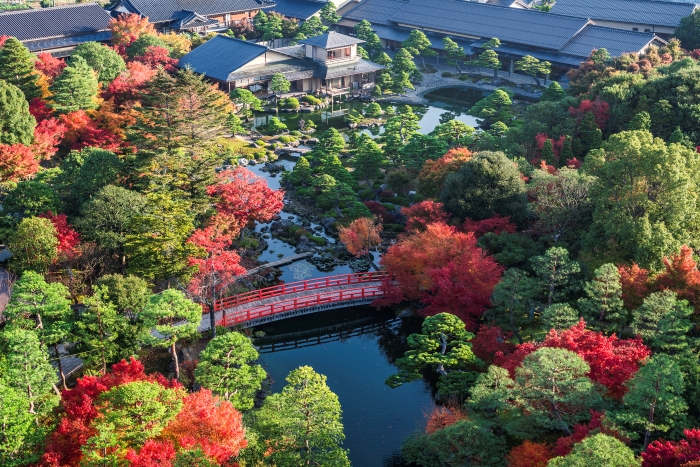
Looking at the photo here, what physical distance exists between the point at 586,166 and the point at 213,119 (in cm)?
1838

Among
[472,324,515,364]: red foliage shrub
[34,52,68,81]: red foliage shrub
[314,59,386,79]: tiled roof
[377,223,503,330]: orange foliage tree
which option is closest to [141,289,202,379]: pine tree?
[377,223,503,330]: orange foliage tree

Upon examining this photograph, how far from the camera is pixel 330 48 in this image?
60.6 m

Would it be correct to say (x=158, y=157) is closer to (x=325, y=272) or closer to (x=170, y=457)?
(x=325, y=272)

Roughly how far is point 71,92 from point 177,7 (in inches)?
1236

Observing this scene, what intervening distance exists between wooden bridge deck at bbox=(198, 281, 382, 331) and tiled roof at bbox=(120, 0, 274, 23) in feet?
147

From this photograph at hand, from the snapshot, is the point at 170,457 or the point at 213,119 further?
the point at 213,119

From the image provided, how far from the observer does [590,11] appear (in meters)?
74.5

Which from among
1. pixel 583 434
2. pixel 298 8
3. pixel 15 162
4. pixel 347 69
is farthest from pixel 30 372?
pixel 298 8

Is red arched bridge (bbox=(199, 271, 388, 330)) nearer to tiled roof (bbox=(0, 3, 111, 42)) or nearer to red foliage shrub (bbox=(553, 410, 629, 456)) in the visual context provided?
red foliage shrub (bbox=(553, 410, 629, 456))

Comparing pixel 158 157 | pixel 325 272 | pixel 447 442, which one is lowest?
pixel 325 272

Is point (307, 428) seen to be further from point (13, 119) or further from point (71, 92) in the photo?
point (71, 92)

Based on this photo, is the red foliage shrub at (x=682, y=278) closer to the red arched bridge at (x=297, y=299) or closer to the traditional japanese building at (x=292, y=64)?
the red arched bridge at (x=297, y=299)

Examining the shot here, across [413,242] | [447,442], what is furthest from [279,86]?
[447,442]

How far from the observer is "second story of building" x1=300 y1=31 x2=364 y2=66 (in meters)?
60.8
